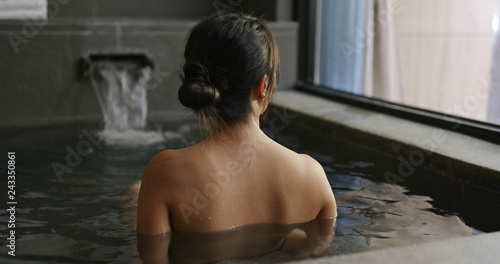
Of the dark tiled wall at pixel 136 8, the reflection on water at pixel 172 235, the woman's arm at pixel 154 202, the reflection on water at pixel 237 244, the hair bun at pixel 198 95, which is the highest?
the dark tiled wall at pixel 136 8

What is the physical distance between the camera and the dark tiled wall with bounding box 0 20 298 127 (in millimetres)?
4191

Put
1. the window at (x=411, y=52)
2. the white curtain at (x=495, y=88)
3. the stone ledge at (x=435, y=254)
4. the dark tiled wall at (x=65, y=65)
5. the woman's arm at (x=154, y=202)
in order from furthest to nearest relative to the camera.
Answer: the white curtain at (x=495, y=88) < the window at (x=411, y=52) < the dark tiled wall at (x=65, y=65) < the woman's arm at (x=154, y=202) < the stone ledge at (x=435, y=254)

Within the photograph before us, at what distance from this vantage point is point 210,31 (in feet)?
5.14

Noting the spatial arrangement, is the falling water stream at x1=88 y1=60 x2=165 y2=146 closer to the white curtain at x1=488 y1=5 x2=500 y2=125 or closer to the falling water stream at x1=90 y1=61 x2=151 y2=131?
the falling water stream at x1=90 y1=61 x2=151 y2=131

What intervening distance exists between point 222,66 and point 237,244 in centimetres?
51

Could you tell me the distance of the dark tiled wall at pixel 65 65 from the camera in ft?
13.8

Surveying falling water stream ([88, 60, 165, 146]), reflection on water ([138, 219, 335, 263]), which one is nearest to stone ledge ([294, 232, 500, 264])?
reflection on water ([138, 219, 335, 263])

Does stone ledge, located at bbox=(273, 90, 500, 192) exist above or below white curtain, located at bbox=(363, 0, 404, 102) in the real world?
below

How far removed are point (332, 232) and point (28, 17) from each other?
10.7 ft

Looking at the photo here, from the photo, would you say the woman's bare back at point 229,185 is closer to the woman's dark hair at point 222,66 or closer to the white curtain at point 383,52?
the woman's dark hair at point 222,66

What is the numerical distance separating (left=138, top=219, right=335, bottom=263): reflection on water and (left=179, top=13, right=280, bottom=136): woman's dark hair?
331mm

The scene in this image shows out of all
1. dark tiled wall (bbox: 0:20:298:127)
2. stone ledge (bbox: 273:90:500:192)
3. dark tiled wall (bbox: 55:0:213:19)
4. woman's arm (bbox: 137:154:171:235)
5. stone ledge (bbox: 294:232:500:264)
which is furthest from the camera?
dark tiled wall (bbox: 55:0:213:19)

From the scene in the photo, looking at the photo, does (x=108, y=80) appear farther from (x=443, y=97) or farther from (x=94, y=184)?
(x=443, y=97)

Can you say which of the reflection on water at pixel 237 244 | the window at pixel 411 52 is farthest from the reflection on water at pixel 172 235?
the window at pixel 411 52
